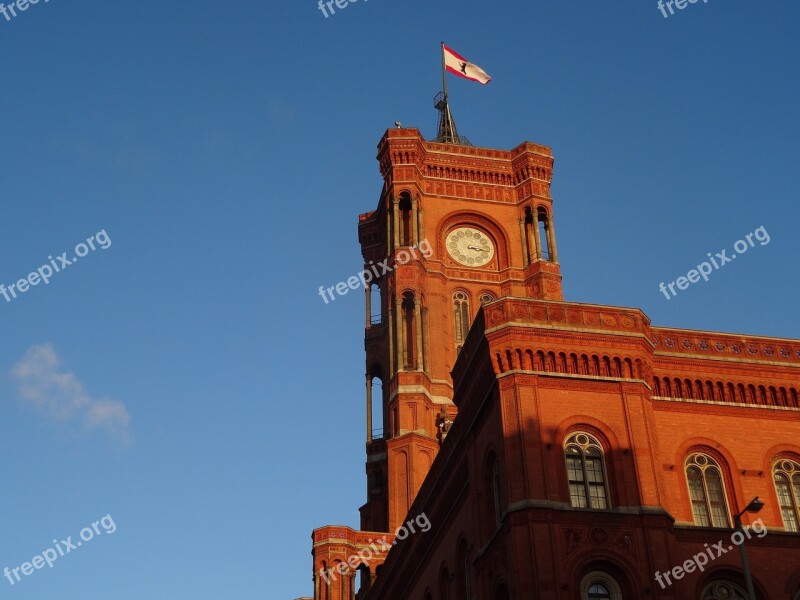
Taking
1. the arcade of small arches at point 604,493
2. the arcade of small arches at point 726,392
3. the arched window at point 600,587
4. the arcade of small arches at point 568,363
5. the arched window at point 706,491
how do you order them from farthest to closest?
the arcade of small arches at point 726,392 → the arcade of small arches at point 568,363 → the arched window at point 706,491 → the arcade of small arches at point 604,493 → the arched window at point 600,587

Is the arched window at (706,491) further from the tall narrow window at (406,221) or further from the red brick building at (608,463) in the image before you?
the tall narrow window at (406,221)

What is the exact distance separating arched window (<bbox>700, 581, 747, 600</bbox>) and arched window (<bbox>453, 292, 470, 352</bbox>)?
126 ft

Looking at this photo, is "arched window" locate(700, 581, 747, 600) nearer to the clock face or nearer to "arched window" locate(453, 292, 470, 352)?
"arched window" locate(453, 292, 470, 352)

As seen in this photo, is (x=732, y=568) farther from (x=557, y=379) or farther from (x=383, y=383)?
(x=383, y=383)

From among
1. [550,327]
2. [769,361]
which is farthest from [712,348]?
[550,327]

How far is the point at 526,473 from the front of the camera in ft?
121

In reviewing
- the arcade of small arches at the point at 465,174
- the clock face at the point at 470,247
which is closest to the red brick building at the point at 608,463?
the clock face at the point at 470,247

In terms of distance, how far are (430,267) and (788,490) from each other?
3951 cm

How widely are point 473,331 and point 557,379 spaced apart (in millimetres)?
4339

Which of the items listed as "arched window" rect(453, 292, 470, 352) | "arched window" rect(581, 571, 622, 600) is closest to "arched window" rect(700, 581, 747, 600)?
"arched window" rect(581, 571, 622, 600)

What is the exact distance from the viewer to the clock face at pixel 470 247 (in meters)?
78.8

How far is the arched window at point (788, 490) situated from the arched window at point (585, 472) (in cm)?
679

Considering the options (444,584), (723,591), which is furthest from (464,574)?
(723,591)

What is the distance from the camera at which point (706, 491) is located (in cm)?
3938
